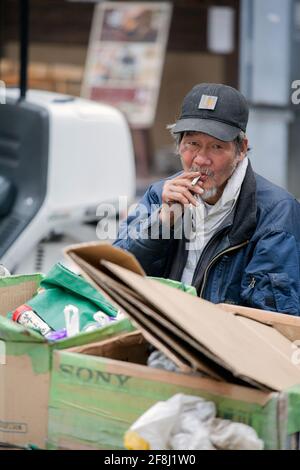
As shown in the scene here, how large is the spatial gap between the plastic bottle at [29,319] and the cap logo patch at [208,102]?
0.85 metres

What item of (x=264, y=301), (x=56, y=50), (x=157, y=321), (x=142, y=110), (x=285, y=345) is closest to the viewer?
(x=157, y=321)

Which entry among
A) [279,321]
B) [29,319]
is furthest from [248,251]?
[29,319]

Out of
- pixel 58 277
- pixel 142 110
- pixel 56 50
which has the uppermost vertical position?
pixel 56 50

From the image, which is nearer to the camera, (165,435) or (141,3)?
(165,435)

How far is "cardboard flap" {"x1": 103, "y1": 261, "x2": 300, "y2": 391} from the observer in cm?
193

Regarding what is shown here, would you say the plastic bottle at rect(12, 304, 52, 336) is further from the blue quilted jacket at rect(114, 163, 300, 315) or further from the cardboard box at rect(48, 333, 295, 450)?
the blue quilted jacket at rect(114, 163, 300, 315)

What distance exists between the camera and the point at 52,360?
2.09m

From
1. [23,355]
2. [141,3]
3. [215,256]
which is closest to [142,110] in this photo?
[141,3]

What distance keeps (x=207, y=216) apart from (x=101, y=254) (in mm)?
969

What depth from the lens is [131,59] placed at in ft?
27.4

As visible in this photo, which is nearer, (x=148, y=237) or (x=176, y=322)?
(x=176, y=322)

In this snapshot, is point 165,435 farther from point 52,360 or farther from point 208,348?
point 52,360

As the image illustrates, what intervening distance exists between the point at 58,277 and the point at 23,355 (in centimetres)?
42

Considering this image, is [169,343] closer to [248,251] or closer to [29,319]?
[29,319]
